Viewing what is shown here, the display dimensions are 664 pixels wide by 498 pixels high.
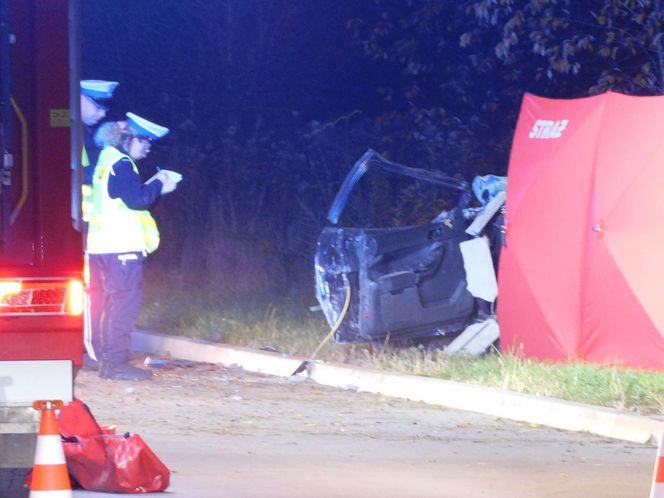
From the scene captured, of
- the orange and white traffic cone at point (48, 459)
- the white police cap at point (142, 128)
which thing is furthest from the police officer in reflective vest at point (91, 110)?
the orange and white traffic cone at point (48, 459)

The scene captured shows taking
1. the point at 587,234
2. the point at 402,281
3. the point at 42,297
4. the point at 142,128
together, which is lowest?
the point at 402,281

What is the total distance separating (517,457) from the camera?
822cm

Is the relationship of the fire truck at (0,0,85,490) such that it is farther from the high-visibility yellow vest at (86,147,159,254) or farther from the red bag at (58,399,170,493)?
the high-visibility yellow vest at (86,147,159,254)

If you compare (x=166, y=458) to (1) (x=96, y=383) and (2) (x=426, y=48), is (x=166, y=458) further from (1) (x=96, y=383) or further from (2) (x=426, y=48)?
(2) (x=426, y=48)

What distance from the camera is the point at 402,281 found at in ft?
39.6

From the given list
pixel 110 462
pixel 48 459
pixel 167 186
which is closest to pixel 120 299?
pixel 167 186

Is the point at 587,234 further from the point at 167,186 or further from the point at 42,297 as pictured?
the point at 42,297

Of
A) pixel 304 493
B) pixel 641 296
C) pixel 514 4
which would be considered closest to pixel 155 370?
pixel 641 296

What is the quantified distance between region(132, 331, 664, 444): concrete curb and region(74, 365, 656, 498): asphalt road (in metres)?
0.12

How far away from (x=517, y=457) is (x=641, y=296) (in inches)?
106

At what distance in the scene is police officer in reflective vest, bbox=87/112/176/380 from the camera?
37.2ft

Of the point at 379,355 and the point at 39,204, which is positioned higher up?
the point at 39,204

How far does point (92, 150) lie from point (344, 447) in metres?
5.02

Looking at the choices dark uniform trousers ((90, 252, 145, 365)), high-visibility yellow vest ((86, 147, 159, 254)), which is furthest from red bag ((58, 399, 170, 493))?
high-visibility yellow vest ((86, 147, 159, 254))
